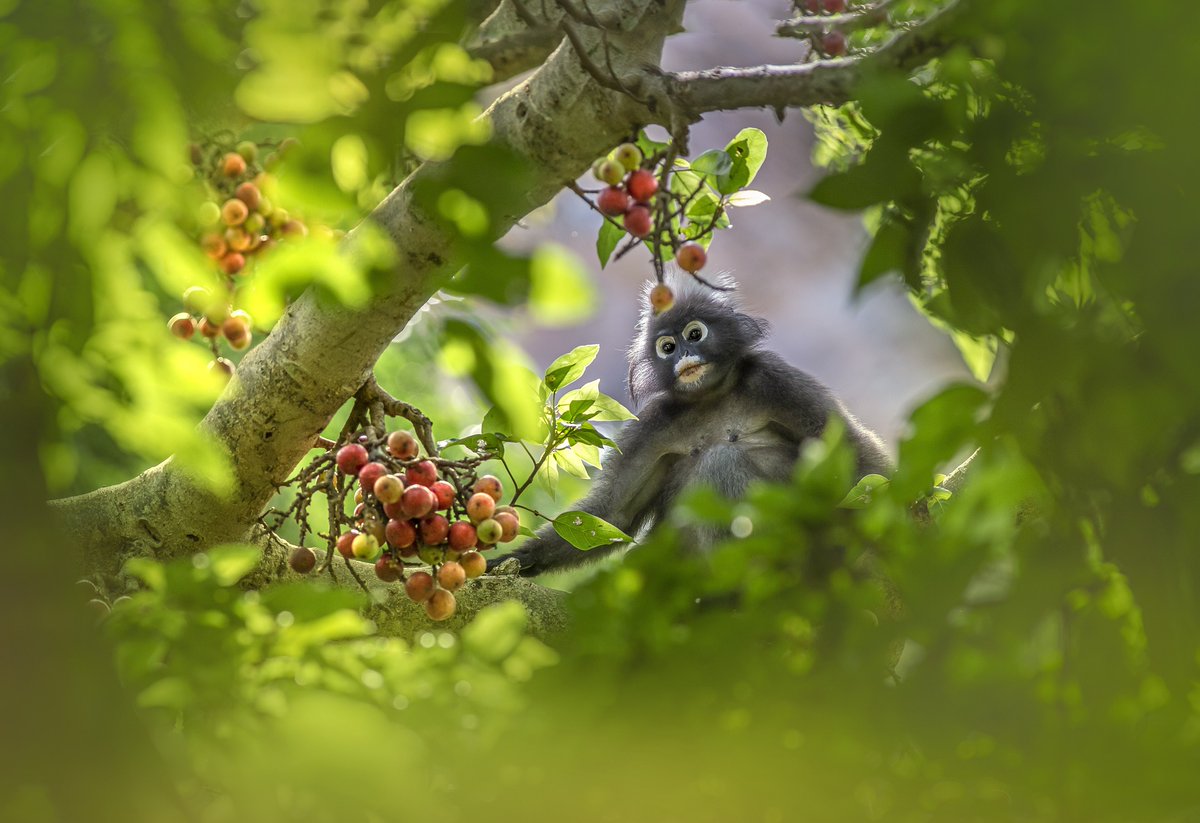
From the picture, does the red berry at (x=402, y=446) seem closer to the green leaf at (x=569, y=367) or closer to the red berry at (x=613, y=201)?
the green leaf at (x=569, y=367)

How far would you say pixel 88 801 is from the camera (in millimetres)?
784

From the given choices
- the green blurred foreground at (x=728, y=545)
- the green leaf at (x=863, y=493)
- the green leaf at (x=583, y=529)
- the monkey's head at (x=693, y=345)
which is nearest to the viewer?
the green blurred foreground at (x=728, y=545)

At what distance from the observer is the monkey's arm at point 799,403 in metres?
2.78

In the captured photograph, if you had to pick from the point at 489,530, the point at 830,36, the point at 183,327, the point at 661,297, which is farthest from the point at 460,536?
the point at 830,36

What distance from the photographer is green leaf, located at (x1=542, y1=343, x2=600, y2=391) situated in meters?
1.73

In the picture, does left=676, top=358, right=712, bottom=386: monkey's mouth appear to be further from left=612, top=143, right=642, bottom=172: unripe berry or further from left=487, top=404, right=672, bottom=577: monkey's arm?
left=612, top=143, right=642, bottom=172: unripe berry

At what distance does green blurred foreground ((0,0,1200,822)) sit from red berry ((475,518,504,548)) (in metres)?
0.61

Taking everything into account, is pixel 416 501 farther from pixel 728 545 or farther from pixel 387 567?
pixel 728 545

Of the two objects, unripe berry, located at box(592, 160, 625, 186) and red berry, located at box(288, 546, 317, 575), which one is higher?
unripe berry, located at box(592, 160, 625, 186)

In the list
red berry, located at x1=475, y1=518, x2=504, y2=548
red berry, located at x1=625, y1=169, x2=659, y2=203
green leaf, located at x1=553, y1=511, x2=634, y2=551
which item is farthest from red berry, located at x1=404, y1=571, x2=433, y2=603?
red berry, located at x1=625, y1=169, x2=659, y2=203

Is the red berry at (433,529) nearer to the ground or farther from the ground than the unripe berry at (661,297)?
nearer to the ground

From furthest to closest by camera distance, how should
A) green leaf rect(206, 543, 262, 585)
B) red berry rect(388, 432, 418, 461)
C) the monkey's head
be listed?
the monkey's head
red berry rect(388, 432, 418, 461)
green leaf rect(206, 543, 262, 585)

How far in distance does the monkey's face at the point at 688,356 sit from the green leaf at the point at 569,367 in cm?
127

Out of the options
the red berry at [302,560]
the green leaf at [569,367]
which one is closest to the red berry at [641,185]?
the green leaf at [569,367]
